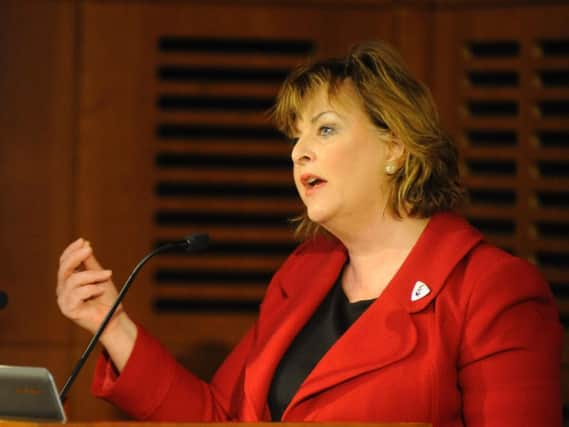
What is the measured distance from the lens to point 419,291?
2252mm

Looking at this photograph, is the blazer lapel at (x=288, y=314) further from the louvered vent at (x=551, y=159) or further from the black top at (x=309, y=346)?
the louvered vent at (x=551, y=159)

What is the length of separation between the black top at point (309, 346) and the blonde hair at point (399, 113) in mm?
227

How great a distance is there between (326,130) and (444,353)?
1.70 feet

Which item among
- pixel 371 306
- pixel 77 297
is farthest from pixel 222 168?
pixel 371 306

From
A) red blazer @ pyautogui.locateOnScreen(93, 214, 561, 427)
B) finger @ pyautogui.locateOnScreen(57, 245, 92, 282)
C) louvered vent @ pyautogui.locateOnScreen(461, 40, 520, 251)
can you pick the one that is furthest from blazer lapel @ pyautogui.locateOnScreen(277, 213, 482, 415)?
louvered vent @ pyautogui.locateOnScreen(461, 40, 520, 251)

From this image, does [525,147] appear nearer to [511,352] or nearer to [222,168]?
[222,168]

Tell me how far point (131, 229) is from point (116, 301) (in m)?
0.99

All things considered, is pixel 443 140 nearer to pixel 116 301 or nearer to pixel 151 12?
pixel 116 301

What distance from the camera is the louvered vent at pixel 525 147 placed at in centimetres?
313

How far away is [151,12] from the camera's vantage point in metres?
3.21

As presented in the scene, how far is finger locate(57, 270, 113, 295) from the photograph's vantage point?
2.37 metres

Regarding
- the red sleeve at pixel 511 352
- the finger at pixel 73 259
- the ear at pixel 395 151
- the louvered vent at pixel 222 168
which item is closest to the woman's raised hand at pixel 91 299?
the finger at pixel 73 259

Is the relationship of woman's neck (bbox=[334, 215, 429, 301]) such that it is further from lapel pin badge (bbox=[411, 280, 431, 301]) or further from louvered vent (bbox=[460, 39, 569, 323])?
louvered vent (bbox=[460, 39, 569, 323])

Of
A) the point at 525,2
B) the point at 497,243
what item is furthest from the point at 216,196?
the point at 525,2
